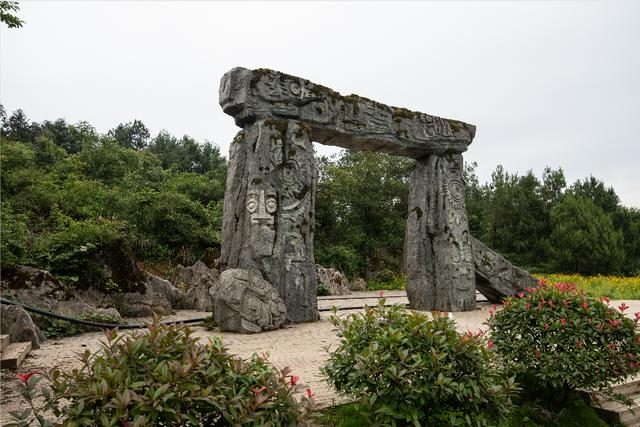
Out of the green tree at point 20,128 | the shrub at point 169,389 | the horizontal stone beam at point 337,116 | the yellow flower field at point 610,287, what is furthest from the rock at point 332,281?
the green tree at point 20,128

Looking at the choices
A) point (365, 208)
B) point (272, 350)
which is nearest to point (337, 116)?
point (272, 350)

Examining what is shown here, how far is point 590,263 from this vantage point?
20047 millimetres

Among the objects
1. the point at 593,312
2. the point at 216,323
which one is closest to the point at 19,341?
the point at 216,323

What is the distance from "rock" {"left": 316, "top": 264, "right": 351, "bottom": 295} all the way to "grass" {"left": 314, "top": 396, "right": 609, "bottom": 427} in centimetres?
974

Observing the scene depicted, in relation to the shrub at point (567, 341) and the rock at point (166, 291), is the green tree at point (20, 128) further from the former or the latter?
the shrub at point (567, 341)

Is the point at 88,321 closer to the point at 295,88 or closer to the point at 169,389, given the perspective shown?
the point at 295,88

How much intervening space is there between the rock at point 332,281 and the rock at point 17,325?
29.5 ft

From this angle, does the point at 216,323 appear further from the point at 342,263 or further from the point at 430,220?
the point at 342,263

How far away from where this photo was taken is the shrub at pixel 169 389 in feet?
5.92

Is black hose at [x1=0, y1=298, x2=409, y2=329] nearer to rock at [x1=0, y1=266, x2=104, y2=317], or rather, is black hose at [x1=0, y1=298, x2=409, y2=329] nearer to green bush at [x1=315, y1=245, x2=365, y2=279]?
rock at [x1=0, y1=266, x2=104, y2=317]

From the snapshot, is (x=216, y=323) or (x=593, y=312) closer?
(x=593, y=312)

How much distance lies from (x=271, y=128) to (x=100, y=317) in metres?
3.85

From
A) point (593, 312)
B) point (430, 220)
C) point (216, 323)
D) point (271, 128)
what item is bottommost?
point (216, 323)

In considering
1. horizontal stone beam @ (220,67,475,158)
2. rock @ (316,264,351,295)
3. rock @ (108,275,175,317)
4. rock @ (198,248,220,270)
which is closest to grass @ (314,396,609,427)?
rock @ (108,275,175,317)
